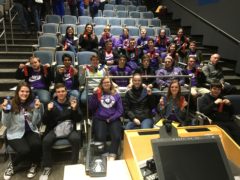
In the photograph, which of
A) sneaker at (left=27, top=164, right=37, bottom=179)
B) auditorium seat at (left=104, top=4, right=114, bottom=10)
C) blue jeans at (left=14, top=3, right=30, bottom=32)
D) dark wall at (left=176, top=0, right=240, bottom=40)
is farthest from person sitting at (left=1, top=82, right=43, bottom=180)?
auditorium seat at (left=104, top=4, right=114, bottom=10)

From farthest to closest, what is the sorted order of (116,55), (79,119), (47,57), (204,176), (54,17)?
1. (54,17)
2. (116,55)
3. (47,57)
4. (79,119)
5. (204,176)

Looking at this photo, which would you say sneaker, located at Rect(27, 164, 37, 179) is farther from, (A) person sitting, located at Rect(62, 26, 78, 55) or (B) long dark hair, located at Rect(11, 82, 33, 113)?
(A) person sitting, located at Rect(62, 26, 78, 55)

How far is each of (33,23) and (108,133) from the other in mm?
4279

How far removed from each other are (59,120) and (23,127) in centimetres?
39

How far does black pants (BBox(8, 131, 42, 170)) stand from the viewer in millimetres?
2684

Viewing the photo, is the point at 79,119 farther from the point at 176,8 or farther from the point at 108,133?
the point at 176,8

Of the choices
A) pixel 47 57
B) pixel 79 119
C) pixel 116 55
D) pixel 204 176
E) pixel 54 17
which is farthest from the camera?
pixel 54 17

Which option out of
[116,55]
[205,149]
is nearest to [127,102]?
[116,55]

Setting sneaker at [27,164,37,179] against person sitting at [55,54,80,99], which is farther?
person sitting at [55,54,80,99]

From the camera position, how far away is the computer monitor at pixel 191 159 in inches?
44.8

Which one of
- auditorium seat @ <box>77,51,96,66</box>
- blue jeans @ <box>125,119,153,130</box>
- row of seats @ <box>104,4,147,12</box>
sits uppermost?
row of seats @ <box>104,4,147,12</box>

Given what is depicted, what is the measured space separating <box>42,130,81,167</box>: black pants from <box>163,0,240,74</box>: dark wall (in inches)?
167

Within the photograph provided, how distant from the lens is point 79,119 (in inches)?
118

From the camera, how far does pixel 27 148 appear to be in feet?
8.87
